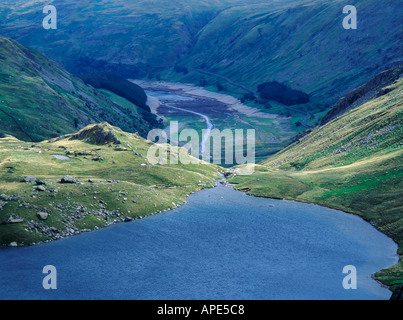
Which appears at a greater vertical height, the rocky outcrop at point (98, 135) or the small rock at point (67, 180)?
the rocky outcrop at point (98, 135)

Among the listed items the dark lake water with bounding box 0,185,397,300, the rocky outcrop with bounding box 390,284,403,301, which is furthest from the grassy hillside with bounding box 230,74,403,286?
the rocky outcrop with bounding box 390,284,403,301

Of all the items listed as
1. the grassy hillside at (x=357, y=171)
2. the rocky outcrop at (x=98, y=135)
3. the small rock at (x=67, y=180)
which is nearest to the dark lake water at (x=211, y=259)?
the grassy hillside at (x=357, y=171)

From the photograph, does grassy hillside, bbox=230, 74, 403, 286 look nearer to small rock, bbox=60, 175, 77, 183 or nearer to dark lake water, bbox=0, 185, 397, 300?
dark lake water, bbox=0, 185, 397, 300

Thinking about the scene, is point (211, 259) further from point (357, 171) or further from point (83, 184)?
point (357, 171)

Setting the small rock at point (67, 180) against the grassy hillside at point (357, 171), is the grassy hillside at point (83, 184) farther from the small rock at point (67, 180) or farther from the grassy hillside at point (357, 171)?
the grassy hillside at point (357, 171)
